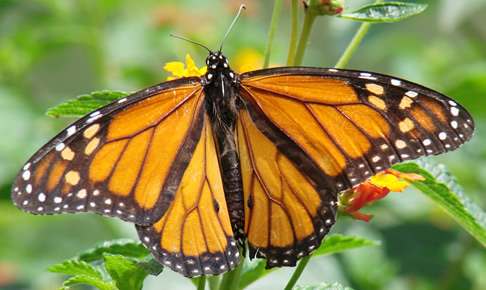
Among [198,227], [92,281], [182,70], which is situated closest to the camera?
[92,281]

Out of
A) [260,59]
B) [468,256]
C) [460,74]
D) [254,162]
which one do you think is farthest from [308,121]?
[260,59]

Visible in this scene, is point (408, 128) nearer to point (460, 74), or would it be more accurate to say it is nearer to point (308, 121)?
point (308, 121)

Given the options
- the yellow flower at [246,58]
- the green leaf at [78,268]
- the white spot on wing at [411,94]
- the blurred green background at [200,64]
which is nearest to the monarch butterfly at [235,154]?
the white spot on wing at [411,94]

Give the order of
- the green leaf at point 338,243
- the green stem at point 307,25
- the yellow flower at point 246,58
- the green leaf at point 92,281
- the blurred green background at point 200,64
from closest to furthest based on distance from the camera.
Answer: the green leaf at point 92,281 → the green stem at point 307,25 → the green leaf at point 338,243 → the blurred green background at point 200,64 → the yellow flower at point 246,58

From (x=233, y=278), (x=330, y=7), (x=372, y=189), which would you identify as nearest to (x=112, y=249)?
(x=233, y=278)

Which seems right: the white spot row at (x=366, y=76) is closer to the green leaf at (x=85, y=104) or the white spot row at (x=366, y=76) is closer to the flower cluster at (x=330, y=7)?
the flower cluster at (x=330, y=7)

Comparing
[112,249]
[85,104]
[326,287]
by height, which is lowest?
[326,287]

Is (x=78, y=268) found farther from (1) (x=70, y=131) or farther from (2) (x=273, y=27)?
(2) (x=273, y=27)
